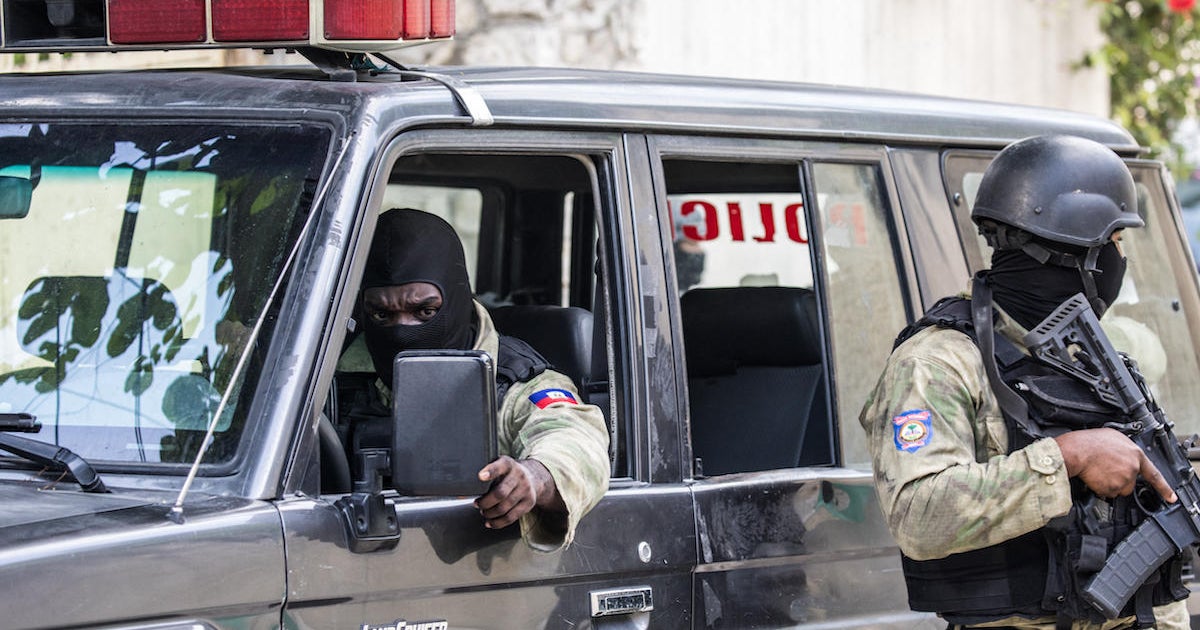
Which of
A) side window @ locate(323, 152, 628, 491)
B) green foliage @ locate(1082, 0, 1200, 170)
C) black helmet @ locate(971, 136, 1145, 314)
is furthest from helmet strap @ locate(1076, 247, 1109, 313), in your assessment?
green foliage @ locate(1082, 0, 1200, 170)

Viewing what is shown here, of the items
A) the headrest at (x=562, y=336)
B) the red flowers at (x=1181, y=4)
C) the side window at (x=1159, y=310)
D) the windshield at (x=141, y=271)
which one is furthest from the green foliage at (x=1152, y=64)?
the windshield at (x=141, y=271)

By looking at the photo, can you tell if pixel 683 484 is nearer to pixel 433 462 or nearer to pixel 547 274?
pixel 433 462

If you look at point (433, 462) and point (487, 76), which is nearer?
point (433, 462)

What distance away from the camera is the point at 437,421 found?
99.0 inches

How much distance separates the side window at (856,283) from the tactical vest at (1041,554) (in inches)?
15.2

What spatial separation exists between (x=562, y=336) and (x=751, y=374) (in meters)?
0.48

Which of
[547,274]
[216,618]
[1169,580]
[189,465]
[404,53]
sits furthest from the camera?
[404,53]

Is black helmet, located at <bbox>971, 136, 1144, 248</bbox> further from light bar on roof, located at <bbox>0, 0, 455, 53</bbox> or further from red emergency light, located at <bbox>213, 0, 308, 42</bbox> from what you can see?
red emergency light, located at <bbox>213, 0, 308, 42</bbox>

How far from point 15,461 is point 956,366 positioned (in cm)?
167

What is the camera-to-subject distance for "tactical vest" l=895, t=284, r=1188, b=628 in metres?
3.11

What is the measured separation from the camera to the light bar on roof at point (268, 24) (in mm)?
2980

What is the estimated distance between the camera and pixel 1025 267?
10.8 feet

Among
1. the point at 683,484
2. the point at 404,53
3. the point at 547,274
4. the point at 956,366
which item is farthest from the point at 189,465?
the point at 404,53

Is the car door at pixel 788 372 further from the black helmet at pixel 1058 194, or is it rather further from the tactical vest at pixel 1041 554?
the black helmet at pixel 1058 194
